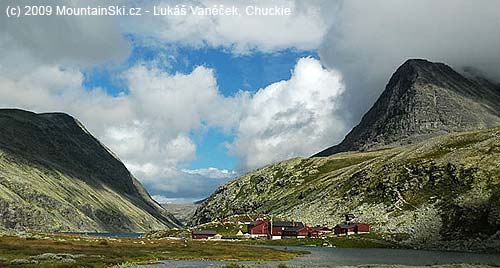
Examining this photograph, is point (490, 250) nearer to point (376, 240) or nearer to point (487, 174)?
point (376, 240)

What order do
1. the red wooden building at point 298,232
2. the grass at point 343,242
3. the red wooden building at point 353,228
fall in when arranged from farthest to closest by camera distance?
the red wooden building at point 298,232 < the red wooden building at point 353,228 < the grass at point 343,242

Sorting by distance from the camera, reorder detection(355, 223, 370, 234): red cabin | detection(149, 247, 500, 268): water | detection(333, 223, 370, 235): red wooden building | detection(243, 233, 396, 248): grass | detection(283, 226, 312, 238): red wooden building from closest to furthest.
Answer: detection(149, 247, 500, 268): water → detection(243, 233, 396, 248): grass → detection(355, 223, 370, 234): red cabin → detection(333, 223, 370, 235): red wooden building → detection(283, 226, 312, 238): red wooden building

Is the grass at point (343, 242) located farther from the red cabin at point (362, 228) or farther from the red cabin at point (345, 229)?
the red cabin at point (345, 229)

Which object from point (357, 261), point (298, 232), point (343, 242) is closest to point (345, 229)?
point (343, 242)

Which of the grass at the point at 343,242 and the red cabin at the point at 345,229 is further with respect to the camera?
the red cabin at the point at 345,229

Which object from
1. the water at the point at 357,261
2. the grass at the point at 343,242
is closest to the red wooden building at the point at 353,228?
the grass at the point at 343,242

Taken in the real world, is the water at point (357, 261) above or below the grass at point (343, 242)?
below

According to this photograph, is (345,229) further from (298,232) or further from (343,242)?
(298,232)

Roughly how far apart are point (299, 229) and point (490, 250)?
259ft

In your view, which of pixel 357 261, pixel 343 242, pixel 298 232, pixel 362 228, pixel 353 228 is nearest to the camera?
pixel 357 261

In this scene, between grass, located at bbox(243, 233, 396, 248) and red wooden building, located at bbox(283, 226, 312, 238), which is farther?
red wooden building, located at bbox(283, 226, 312, 238)

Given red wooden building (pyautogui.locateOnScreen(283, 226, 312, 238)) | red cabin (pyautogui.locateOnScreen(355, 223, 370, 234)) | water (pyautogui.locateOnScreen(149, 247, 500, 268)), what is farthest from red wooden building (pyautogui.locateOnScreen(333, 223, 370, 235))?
water (pyautogui.locateOnScreen(149, 247, 500, 268))

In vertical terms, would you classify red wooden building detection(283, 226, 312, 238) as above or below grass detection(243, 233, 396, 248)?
above

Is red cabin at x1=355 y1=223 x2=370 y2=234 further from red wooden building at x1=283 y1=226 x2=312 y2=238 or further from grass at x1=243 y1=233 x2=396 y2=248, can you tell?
red wooden building at x1=283 y1=226 x2=312 y2=238
